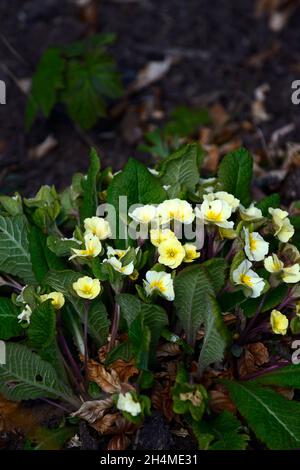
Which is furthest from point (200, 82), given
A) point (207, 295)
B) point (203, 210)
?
point (207, 295)

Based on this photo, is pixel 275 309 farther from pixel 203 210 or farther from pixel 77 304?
pixel 77 304

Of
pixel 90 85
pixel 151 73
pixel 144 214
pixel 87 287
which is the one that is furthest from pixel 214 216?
pixel 151 73

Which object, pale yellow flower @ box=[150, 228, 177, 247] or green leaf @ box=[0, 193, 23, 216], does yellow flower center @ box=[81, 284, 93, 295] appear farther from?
green leaf @ box=[0, 193, 23, 216]

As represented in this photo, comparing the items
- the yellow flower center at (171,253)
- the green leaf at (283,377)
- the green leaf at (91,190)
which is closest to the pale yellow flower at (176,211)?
the yellow flower center at (171,253)
